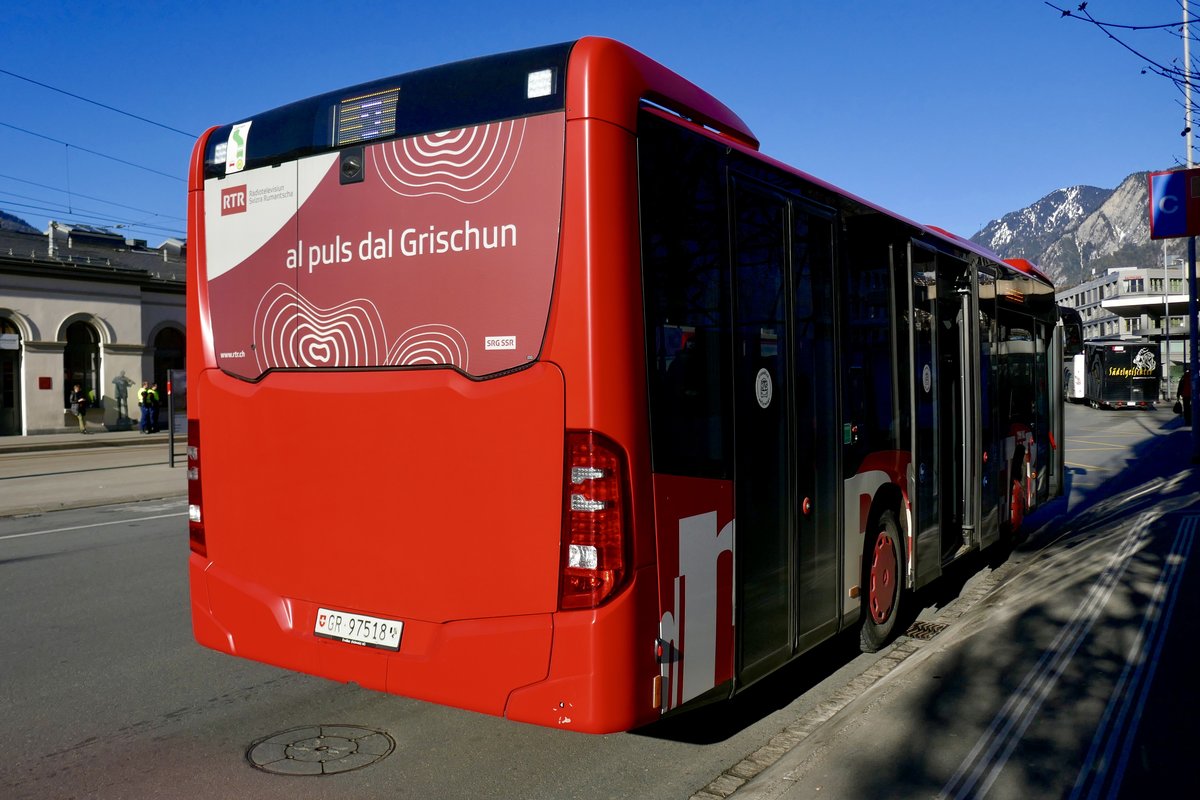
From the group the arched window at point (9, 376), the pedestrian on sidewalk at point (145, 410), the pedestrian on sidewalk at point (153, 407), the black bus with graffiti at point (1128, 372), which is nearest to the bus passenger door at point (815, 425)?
the pedestrian on sidewalk at point (145, 410)

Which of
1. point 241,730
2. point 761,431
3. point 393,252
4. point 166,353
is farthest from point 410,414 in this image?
point 166,353

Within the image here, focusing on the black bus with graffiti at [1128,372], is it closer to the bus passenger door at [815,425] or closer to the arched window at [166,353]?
the arched window at [166,353]

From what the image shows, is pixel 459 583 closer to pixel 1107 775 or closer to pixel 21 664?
pixel 1107 775

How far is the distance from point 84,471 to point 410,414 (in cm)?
1952

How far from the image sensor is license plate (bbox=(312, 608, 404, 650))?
4145mm

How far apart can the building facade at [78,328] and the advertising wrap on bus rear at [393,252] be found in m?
33.0

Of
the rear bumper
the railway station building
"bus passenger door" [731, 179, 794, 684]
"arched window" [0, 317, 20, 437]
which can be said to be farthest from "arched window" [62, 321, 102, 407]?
the railway station building

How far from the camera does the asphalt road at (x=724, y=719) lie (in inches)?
166

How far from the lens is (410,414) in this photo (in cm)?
410

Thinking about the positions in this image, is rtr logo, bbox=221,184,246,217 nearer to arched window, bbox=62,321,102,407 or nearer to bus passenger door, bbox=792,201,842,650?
bus passenger door, bbox=792,201,842,650

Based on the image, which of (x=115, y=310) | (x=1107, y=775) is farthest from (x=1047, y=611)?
(x=115, y=310)

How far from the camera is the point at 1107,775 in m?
4.18

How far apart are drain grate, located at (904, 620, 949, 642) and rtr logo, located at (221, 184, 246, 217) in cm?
523

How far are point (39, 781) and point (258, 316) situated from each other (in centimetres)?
226
